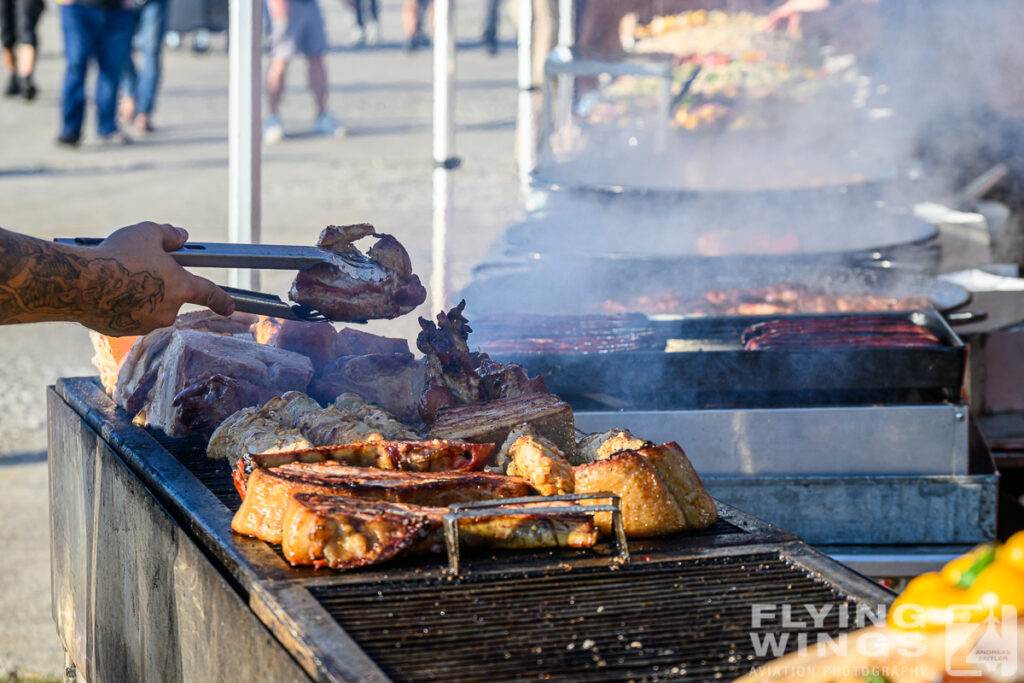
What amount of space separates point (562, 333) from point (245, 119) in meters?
1.70

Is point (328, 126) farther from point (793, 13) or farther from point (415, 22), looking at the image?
point (415, 22)

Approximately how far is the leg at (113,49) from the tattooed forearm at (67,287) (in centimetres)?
1090

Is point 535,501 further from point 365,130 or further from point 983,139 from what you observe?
point 365,130

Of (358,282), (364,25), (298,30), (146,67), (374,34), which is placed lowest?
(358,282)

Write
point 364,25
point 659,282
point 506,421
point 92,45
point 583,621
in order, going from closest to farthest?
point 583,621 < point 506,421 < point 659,282 < point 92,45 < point 364,25

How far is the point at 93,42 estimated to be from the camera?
12141mm

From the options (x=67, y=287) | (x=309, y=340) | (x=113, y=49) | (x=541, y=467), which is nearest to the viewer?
(x=541, y=467)

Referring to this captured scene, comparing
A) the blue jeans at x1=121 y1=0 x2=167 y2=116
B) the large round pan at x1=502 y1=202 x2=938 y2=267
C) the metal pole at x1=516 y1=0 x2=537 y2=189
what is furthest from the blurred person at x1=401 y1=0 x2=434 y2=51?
the large round pan at x1=502 y1=202 x2=938 y2=267

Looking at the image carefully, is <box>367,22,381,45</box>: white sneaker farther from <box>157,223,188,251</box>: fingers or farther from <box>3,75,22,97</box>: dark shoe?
<box>157,223,188,251</box>: fingers

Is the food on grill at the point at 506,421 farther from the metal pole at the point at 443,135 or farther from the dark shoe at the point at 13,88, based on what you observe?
the dark shoe at the point at 13,88

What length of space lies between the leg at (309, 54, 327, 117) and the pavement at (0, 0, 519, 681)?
486 mm

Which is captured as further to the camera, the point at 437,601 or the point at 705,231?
the point at 705,231

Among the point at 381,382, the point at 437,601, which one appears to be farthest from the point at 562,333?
the point at 437,601

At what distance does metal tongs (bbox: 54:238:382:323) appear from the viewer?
238cm
